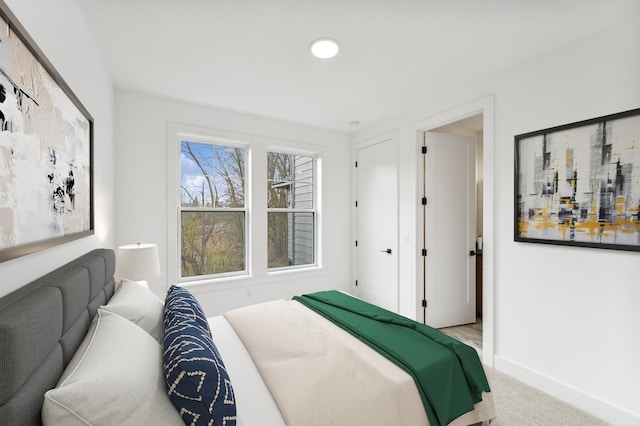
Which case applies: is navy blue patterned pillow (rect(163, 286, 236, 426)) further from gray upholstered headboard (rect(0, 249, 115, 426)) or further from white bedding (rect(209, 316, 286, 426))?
gray upholstered headboard (rect(0, 249, 115, 426))

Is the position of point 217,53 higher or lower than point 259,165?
higher

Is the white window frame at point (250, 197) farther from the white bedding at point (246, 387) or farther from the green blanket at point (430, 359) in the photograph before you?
the green blanket at point (430, 359)

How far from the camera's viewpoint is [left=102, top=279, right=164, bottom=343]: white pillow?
1.45m

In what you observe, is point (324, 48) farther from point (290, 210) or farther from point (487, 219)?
point (290, 210)

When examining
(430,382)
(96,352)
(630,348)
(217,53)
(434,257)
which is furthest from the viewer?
(434,257)

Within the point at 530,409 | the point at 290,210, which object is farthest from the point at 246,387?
the point at 290,210

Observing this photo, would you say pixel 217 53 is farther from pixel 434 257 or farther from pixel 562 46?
pixel 434 257

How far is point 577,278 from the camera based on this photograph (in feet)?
6.96

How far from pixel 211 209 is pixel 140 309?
211 centimetres

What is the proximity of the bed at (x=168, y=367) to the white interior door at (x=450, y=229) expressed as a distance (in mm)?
1972

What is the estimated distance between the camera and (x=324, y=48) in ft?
7.13

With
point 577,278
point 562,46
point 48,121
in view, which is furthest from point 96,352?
point 562,46

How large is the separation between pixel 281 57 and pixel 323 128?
75.9 inches

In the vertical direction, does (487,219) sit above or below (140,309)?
above
